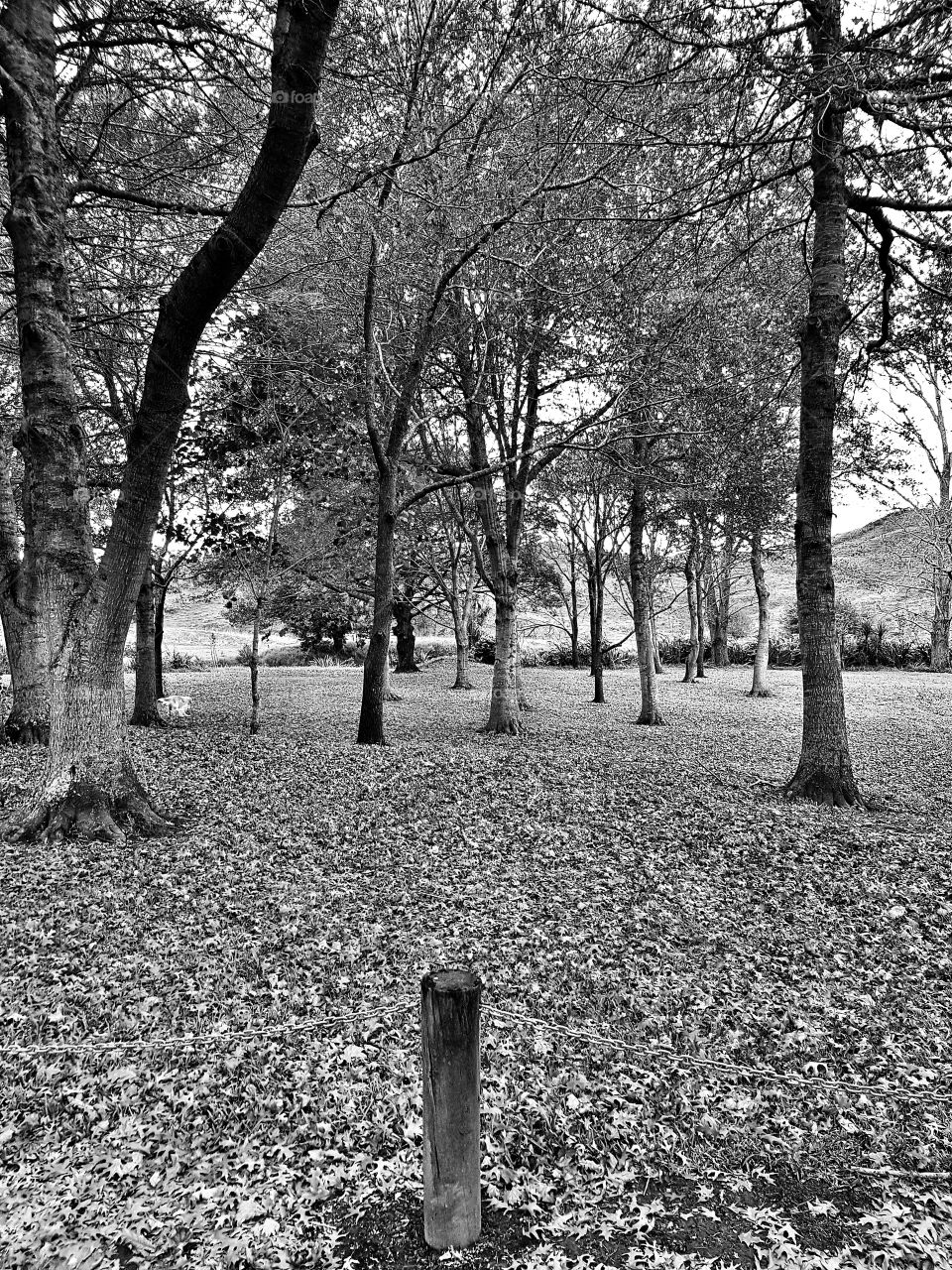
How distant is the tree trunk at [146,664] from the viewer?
12.2 metres

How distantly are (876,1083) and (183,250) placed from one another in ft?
34.5

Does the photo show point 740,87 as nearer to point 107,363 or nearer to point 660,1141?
point 660,1141

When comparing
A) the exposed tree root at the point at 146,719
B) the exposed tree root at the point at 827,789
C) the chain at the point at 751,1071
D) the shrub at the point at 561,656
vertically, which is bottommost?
the chain at the point at 751,1071

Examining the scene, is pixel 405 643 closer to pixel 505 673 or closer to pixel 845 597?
pixel 505 673

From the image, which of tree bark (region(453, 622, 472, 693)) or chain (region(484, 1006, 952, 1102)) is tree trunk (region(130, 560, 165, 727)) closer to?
chain (region(484, 1006, 952, 1102))

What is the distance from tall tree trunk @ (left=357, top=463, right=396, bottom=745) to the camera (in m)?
11.6

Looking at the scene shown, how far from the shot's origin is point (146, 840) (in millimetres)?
6332

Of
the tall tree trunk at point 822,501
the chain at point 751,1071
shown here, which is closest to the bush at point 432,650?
the tall tree trunk at point 822,501

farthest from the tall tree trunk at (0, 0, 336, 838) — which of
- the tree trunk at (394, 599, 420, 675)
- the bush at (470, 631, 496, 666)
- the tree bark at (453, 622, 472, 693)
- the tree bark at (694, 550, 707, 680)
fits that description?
the bush at (470, 631, 496, 666)

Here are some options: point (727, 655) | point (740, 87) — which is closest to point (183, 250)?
→ point (740, 87)

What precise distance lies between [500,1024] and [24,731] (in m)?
9.48

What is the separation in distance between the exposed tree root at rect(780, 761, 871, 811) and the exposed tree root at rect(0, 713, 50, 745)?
10.6 m

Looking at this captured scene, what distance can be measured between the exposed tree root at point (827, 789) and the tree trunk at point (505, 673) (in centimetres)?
599

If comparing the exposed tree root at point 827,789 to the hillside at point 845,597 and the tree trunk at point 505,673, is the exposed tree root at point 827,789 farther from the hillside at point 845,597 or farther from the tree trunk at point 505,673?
the hillside at point 845,597
